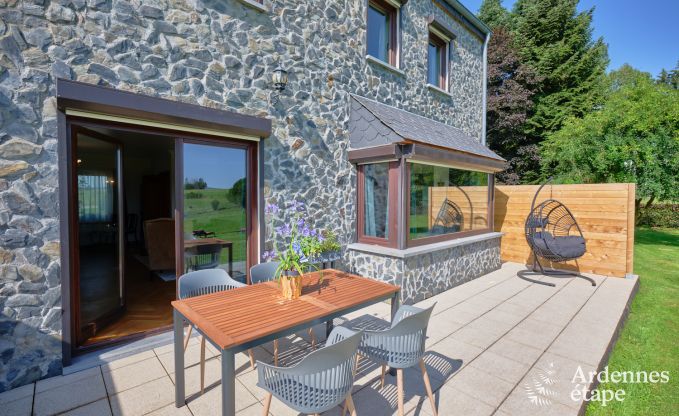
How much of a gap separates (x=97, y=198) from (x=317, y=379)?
15.0ft

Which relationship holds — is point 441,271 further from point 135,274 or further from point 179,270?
point 135,274

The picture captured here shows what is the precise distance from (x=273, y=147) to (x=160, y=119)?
1482 millimetres

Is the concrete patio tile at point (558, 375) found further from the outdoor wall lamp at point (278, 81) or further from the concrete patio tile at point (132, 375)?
the outdoor wall lamp at point (278, 81)

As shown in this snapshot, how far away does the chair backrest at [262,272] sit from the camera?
3.53 meters

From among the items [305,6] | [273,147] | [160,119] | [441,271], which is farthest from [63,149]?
[441,271]

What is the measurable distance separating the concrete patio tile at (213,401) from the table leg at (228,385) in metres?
0.80

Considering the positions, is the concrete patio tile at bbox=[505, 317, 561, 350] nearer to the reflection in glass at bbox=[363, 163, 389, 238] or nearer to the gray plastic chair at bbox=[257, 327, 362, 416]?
the reflection in glass at bbox=[363, 163, 389, 238]

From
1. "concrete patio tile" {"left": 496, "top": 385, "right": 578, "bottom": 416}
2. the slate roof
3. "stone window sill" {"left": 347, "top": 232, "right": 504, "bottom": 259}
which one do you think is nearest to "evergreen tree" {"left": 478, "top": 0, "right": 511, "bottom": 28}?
the slate roof

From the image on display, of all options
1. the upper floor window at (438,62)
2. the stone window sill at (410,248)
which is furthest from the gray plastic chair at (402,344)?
the upper floor window at (438,62)

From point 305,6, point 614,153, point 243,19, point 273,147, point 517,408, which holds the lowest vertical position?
point 517,408

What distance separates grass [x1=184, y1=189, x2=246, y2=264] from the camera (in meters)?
4.02

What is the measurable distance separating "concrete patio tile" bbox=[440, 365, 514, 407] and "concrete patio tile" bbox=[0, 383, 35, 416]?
3415mm

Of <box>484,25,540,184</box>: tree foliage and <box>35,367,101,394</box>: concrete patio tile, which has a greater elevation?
<box>484,25,540,184</box>: tree foliage

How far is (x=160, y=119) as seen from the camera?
3475 mm
